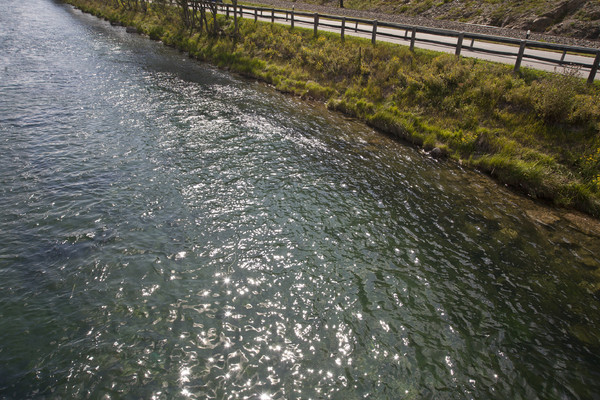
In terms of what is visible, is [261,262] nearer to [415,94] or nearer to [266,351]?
[266,351]

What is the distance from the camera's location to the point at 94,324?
847 centimetres

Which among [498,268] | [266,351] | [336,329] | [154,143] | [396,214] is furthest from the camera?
[154,143]

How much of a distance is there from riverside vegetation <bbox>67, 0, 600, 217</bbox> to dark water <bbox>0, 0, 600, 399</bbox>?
1.88 metres

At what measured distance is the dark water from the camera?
781 centimetres

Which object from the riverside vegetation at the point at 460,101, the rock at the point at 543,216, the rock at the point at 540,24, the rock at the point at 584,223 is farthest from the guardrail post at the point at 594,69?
the rock at the point at 540,24

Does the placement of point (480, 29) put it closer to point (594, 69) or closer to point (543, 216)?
point (594, 69)

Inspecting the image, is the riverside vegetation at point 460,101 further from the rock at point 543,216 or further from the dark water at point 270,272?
the dark water at point 270,272

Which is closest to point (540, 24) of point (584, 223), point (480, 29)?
point (480, 29)

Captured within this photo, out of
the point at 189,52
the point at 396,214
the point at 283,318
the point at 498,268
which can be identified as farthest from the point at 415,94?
the point at 189,52

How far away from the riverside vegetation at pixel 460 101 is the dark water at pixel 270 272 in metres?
1.88

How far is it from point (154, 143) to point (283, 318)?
1322 cm

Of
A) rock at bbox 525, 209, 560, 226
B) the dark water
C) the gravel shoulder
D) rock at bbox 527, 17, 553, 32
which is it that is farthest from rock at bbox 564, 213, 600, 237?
rock at bbox 527, 17, 553, 32

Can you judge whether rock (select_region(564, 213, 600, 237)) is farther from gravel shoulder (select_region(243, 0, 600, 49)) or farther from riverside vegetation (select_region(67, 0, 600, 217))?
gravel shoulder (select_region(243, 0, 600, 49))

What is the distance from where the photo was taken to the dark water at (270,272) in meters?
7.81
